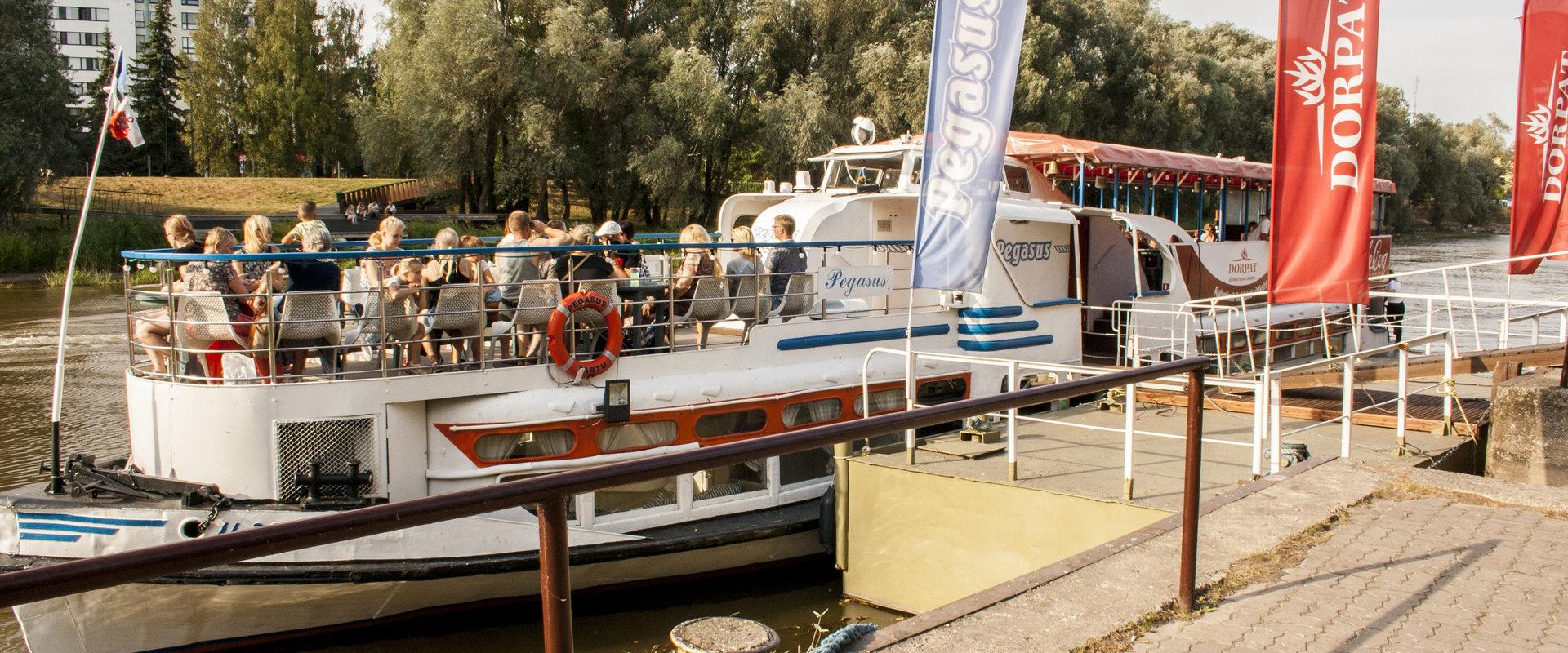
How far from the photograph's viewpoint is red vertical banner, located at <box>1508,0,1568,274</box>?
10844mm

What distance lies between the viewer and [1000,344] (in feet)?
37.2

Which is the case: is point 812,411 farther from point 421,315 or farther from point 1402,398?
point 1402,398

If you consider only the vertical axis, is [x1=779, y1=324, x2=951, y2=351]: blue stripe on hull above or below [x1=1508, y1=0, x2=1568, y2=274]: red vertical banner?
below

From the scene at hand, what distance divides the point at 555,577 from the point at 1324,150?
6522mm

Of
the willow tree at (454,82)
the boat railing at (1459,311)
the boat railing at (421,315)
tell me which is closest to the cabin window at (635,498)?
the boat railing at (421,315)

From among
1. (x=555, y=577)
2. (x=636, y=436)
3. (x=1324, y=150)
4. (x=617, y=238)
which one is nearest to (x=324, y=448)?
(x=636, y=436)

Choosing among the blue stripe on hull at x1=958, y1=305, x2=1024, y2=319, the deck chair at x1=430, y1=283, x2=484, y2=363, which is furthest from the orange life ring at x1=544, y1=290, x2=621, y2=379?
the blue stripe on hull at x1=958, y1=305, x2=1024, y2=319

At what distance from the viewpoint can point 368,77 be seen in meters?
61.1

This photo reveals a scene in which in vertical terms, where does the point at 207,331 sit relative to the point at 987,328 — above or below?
above

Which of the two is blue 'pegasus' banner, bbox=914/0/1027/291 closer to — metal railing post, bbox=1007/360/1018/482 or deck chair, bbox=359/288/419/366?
metal railing post, bbox=1007/360/1018/482

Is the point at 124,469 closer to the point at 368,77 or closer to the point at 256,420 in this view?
the point at 256,420

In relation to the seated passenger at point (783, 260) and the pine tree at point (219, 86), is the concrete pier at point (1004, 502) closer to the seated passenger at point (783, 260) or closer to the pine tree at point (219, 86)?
the seated passenger at point (783, 260)

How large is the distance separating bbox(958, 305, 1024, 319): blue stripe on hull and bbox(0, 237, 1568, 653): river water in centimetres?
290

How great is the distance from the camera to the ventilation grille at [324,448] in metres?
8.02
